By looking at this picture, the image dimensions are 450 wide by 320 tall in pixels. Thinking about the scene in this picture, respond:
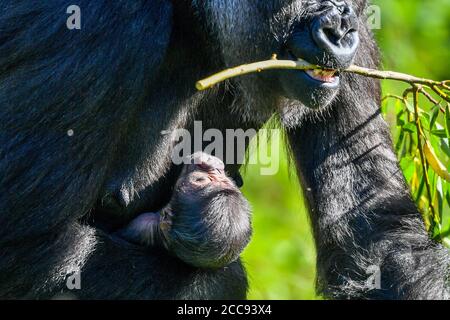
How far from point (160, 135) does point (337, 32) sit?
1230mm

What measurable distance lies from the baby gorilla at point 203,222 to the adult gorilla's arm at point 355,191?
650 millimetres

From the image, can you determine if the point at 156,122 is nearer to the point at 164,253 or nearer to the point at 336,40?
the point at 164,253

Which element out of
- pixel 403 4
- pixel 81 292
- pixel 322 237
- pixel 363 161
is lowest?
pixel 81 292

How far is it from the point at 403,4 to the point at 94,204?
6.43 metres

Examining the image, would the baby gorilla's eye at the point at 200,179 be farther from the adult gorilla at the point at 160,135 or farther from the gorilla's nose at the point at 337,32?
the gorilla's nose at the point at 337,32

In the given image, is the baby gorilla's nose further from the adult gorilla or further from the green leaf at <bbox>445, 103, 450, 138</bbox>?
the green leaf at <bbox>445, 103, 450, 138</bbox>

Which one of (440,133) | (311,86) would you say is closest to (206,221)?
(311,86)

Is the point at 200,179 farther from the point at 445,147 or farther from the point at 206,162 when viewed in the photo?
the point at 445,147

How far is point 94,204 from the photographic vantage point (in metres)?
5.48

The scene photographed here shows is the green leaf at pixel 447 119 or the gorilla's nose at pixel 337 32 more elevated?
the gorilla's nose at pixel 337 32

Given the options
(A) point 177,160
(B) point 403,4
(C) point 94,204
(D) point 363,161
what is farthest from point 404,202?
(B) point 403,4

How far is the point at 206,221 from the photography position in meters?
5.27

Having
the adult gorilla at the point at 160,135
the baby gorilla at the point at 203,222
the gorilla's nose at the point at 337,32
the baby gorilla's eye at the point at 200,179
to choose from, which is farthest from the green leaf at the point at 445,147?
the baby gorilla's eye at the point at 200,179

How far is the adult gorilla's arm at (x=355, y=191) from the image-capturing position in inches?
231
